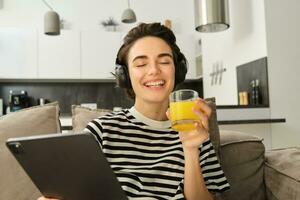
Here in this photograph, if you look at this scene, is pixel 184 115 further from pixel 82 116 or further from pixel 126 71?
pixel 82 116

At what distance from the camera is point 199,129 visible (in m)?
1.02

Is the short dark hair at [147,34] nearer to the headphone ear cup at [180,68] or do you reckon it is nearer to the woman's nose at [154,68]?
the headphone ear cup at [180,68]

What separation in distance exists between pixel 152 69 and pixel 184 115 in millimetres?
305

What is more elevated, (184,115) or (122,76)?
(122,76)

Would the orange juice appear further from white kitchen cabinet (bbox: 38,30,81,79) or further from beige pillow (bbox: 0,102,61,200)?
white kitchen cabinet (bbox: 38,30,81,79)

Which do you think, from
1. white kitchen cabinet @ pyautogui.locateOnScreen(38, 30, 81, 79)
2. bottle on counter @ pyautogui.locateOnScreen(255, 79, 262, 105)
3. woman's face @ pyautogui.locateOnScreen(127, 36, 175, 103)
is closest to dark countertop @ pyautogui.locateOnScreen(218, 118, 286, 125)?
bottle on counter @ pyautogui.locateOnScreen(255, 79, 262, 105)

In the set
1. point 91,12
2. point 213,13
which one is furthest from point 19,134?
point 91,12

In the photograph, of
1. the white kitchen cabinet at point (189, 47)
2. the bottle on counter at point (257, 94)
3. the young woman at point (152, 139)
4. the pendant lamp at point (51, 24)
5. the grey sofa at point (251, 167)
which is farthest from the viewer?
the white kitchen cabinet at point (189, 47)

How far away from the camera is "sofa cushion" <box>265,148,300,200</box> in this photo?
1.39 meters

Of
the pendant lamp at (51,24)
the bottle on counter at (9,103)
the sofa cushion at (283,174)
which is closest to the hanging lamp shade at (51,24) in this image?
the pendant lamp at (51,24)

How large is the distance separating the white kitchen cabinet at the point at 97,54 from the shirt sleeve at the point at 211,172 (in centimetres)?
366

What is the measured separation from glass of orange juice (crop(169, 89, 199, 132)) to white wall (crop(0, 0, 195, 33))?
14.3ft

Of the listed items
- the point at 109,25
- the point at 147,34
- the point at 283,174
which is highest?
the point at 109,25

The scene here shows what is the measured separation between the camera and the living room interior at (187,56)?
124 inches
